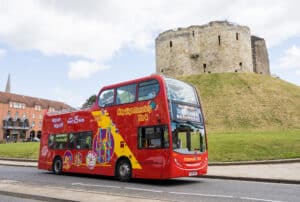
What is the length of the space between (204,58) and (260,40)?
18129 mm

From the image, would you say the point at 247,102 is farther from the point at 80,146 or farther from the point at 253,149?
the point at 80,146

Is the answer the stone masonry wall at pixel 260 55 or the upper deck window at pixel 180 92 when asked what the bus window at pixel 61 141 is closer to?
the upper deck window at pixel 180 92

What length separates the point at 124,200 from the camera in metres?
7.50

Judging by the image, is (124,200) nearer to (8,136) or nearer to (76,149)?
(76,149)

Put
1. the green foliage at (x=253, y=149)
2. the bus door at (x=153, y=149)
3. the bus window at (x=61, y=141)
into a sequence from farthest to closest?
the green foliage at (x=253, y=149) → the bus window at (x=61, y=141) → the bus door at (x=153, y=149)

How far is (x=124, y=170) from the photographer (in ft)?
42.6

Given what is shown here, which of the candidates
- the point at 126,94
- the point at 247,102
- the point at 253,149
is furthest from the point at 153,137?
the point at 247,102

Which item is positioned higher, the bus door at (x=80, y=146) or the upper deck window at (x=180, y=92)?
the upper deck window at (x=180, y=92)

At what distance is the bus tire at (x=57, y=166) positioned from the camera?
16.7 metres

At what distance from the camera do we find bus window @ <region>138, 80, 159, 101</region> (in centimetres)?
1214

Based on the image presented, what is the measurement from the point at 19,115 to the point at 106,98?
71945mm

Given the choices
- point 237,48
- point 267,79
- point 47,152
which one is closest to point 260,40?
point 237,48

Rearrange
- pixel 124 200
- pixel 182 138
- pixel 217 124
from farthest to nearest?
1. pixel 217 124
2. pixel 182 138
3. pixel 124 200

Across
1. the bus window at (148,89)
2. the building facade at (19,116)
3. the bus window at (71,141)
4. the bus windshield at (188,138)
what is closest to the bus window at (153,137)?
the bus windshield at (188,138)
